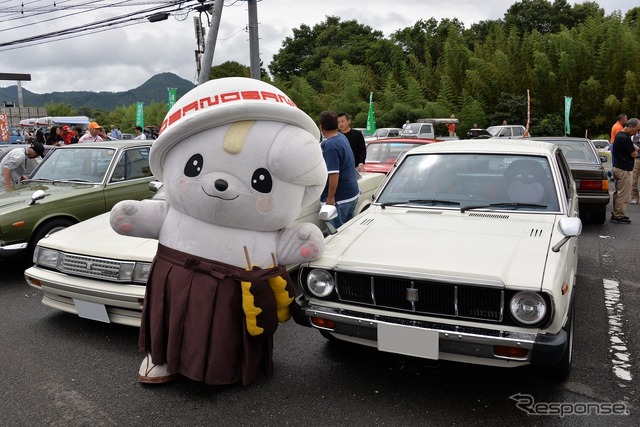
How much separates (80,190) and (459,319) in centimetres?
508

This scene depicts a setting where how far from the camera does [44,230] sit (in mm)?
5703

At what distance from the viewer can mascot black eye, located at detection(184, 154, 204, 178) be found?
9.82ft

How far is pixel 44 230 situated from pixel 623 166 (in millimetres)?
8628

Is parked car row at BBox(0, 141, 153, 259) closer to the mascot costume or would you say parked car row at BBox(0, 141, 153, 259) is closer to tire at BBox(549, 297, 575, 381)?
the mascot costume

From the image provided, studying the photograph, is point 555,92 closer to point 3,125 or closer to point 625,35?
point 625,35

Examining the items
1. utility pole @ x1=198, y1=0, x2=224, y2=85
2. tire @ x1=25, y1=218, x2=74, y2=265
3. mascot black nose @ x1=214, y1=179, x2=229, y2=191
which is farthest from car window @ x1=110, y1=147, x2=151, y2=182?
utility pole @ x1=198, y1=0, x2=224, y2=85

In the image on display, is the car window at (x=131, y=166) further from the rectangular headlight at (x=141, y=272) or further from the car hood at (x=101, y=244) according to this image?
the rectangular headlight at (x=141, y=272)

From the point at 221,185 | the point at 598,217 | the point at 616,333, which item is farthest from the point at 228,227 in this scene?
the point at 598,217

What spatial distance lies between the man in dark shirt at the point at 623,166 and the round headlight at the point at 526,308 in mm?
6870

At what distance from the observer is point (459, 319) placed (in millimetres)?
2830

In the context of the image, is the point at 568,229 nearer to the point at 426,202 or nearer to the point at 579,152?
the point at 426,202

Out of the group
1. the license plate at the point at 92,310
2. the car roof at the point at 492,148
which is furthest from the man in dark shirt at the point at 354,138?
the license plate at the point at 92,310

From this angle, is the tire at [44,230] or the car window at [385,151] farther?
the car window at [385,151]

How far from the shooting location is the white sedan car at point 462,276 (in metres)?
2.69
